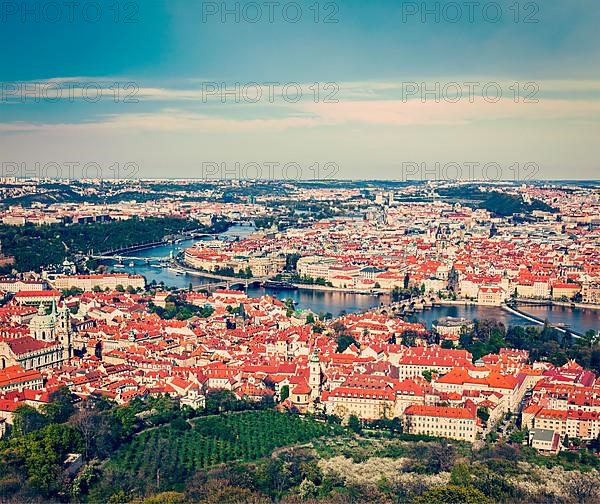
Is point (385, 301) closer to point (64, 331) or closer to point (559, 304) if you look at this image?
point (559, 304)

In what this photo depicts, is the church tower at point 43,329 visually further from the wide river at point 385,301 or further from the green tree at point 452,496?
the green tree at point 452,496

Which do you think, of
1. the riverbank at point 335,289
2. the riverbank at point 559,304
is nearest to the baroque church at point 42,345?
the riverbank at point 335,289

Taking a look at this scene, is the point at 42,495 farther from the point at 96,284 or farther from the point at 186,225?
the point at 186,225

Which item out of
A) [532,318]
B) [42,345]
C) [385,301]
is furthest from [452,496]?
[385,301]

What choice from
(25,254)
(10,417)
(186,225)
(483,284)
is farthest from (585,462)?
(186,225)

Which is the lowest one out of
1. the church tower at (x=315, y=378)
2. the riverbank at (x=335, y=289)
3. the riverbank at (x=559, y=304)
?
the riverbank at (x=335, y=289)

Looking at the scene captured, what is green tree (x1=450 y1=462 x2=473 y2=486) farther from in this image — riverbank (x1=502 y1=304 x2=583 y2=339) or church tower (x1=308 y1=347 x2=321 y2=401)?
riverbank (x1=502 y1=304 x2=583 y2=339)

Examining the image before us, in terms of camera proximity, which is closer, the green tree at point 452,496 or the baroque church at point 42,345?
the green tree at point 452,496

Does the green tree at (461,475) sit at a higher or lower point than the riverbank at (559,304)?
higher

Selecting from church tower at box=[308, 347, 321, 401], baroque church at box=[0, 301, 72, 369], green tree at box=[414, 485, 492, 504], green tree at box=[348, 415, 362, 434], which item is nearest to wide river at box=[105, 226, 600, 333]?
church tower at box=[308, 347, 321, 401]

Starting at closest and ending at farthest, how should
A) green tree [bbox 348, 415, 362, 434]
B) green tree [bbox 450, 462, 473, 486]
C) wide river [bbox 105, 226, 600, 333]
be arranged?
green tree [bbox 450, 462, 473, 486], green tree [bbox 348, 415, 362, 434], wide river [bbox 105, 226, 600, 333]

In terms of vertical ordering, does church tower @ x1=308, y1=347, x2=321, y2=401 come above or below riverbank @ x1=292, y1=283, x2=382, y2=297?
above
